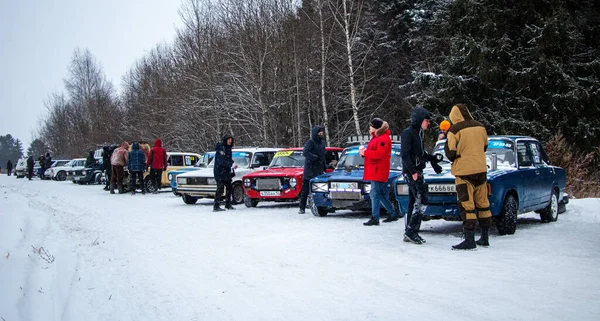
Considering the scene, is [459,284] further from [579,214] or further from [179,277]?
[579,214]

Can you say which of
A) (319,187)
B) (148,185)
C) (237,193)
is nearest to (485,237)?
(319,187)

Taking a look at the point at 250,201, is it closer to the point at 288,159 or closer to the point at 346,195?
the point at 288,159

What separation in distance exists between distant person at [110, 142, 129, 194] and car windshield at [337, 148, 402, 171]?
39.3 ft

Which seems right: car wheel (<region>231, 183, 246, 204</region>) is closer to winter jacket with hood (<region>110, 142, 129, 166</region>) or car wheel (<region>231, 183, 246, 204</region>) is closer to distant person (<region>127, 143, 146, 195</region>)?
distant person (<region>127, 143, 146, 195</region>)

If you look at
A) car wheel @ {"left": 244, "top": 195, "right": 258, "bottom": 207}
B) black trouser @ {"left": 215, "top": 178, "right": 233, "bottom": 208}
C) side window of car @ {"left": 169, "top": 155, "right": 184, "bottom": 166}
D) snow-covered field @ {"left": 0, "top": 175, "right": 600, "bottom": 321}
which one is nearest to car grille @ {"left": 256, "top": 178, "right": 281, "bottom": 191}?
car wheel @ {"left": 244, "top": 195, "right": 258, "bottom": 207}

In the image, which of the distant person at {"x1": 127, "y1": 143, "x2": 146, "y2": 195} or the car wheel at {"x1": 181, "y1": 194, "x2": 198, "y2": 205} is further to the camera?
the distant person at {"x1": 127, "y1": 143, "x2": 146, "y2": 195}

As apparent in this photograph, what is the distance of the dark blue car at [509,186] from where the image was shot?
28.3 ft

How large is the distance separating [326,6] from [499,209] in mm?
22621

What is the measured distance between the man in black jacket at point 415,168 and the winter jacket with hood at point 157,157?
14111mm

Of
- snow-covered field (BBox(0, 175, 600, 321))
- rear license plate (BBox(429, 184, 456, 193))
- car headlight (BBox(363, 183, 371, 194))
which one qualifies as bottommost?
snow-covered field (BBox(0, 175, 600, 321))

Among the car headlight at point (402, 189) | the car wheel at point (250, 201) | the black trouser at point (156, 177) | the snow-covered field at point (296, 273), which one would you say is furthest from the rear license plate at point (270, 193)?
the black trouser at point (156, 177)

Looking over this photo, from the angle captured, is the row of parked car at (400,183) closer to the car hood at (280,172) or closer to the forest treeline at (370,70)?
the car hood at (280,172)

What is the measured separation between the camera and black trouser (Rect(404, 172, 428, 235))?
8117 millimetres

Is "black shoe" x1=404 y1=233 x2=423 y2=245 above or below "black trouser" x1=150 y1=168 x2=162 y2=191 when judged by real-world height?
below
